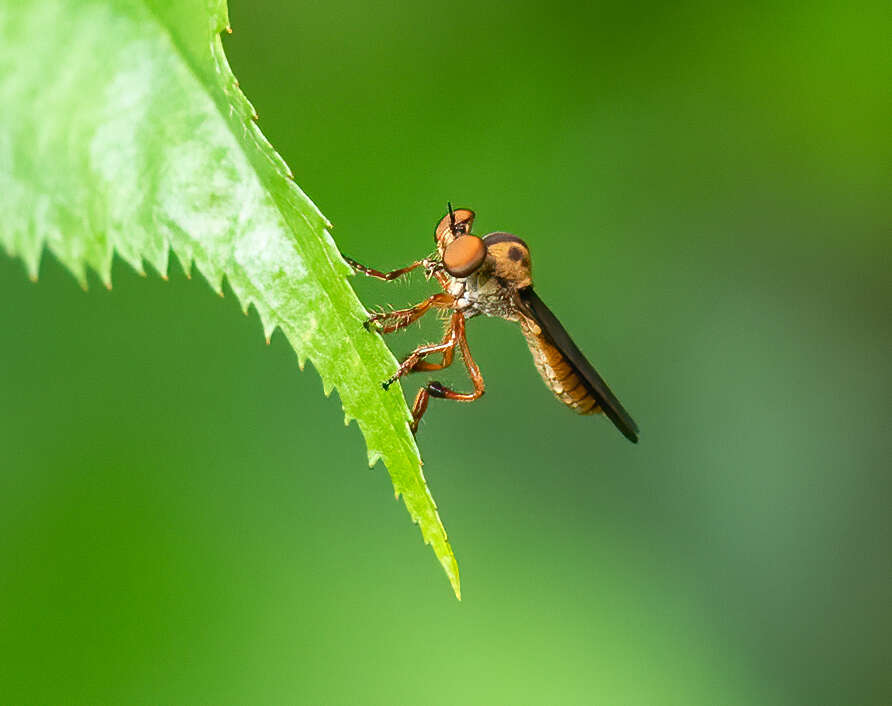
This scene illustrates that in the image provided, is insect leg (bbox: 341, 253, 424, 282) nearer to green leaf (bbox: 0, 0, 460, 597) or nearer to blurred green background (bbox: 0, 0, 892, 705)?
blurred green background (bbox: 0, 0, 892, 705)

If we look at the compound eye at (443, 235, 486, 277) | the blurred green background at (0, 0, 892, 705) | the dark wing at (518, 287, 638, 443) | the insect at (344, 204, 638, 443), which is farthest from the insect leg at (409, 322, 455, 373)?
the dark wing at (518, 287, 638, 443)

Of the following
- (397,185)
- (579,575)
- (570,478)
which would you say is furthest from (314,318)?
(570,478)

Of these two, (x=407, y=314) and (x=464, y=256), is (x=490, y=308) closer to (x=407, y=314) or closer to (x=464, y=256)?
(x=464, y=256)

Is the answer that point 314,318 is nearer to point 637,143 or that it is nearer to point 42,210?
point 42,210

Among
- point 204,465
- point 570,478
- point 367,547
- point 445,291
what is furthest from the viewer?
point 570,478

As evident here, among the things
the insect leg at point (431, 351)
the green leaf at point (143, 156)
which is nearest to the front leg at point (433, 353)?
the insect leg at point (431, 351)
